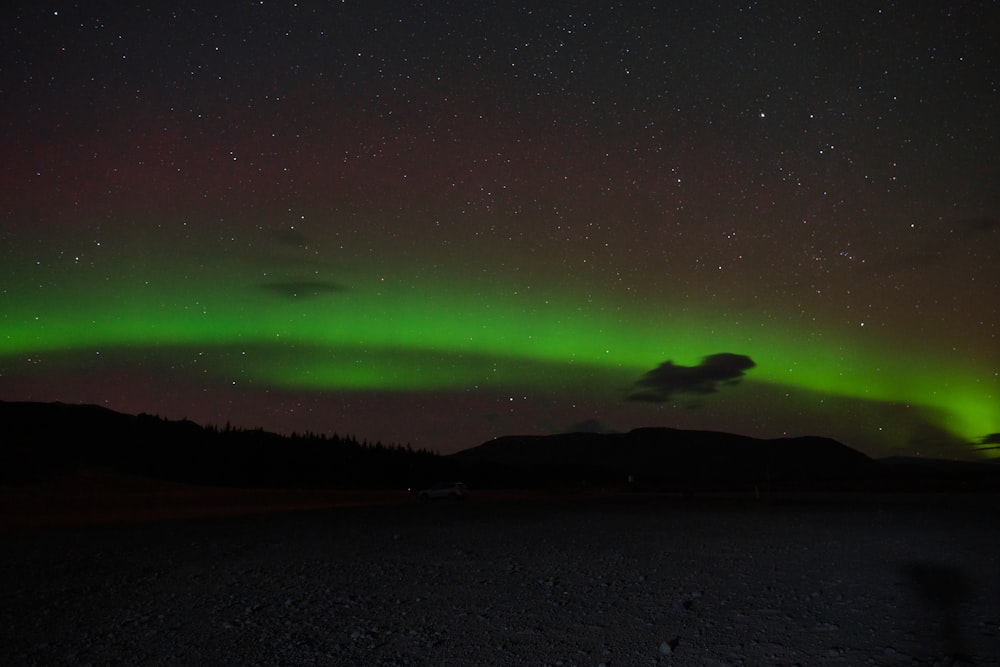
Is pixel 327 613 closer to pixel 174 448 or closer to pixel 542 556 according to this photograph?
pixel 542 556

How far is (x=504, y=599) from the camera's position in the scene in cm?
1040

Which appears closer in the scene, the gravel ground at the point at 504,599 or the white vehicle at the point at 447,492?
the gravel ground at the point at 504,599

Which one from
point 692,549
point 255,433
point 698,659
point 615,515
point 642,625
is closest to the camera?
point 698,659

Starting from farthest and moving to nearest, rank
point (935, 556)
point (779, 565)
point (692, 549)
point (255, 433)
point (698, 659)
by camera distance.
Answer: point (255, 433), point (692, 549), point (935, 556), point (779, 565), point (698, 659)

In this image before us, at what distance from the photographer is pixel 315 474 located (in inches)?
3499

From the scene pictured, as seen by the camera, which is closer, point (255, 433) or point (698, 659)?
point (698, 659)

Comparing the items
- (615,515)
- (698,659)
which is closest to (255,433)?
(615,515)

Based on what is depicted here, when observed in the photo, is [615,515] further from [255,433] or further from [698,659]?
[255,433]

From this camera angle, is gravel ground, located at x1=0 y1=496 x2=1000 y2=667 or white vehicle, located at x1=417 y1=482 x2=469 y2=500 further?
white vehicle, located at x1=417 y1=482 x2=469 y2=500

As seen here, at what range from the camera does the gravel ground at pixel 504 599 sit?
7668 mm

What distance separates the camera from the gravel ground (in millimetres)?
7668

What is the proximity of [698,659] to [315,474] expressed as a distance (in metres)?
86.4

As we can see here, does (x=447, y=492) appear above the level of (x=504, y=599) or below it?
above

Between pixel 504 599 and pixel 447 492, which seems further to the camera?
pixel 447 492
